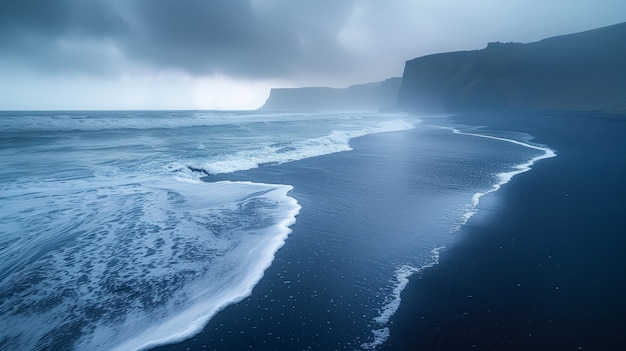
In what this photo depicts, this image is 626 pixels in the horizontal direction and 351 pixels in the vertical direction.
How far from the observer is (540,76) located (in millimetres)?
68062

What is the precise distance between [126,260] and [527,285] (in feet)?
19.8

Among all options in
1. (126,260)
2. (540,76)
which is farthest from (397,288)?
(540,76)

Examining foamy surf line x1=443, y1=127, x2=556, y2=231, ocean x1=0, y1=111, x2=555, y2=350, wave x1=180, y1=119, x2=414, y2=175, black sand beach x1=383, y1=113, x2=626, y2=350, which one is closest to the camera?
black sand beach x1=383, y1=113, x2=626, y2=350

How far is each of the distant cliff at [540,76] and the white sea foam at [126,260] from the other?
58240 mm

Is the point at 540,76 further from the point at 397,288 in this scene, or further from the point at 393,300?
the point at 393,300

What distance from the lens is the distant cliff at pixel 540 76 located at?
5597 cm

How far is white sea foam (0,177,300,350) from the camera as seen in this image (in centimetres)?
354

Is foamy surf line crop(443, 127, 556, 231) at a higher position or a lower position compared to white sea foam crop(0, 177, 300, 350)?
lower

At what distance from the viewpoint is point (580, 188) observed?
887 cm

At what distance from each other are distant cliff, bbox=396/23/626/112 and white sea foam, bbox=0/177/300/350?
191ft

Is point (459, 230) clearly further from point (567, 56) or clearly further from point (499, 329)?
point (567, 56)

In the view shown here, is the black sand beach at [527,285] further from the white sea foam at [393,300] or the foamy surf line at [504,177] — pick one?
the foamy surf line at [504,177]

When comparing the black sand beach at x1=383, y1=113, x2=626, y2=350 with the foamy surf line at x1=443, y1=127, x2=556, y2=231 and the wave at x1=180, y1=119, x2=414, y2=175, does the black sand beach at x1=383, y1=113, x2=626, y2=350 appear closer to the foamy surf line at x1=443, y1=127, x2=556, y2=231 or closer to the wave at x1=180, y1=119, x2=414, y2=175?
the foamy surf line at x1=443, y1=127, x2=556, y2=231

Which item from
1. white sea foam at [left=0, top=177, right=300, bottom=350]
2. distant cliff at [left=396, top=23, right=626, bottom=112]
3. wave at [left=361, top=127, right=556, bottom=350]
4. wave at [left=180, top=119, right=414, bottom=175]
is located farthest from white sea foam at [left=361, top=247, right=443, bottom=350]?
distant cliff at [left=396, top=23, right=626, bottom=112]
